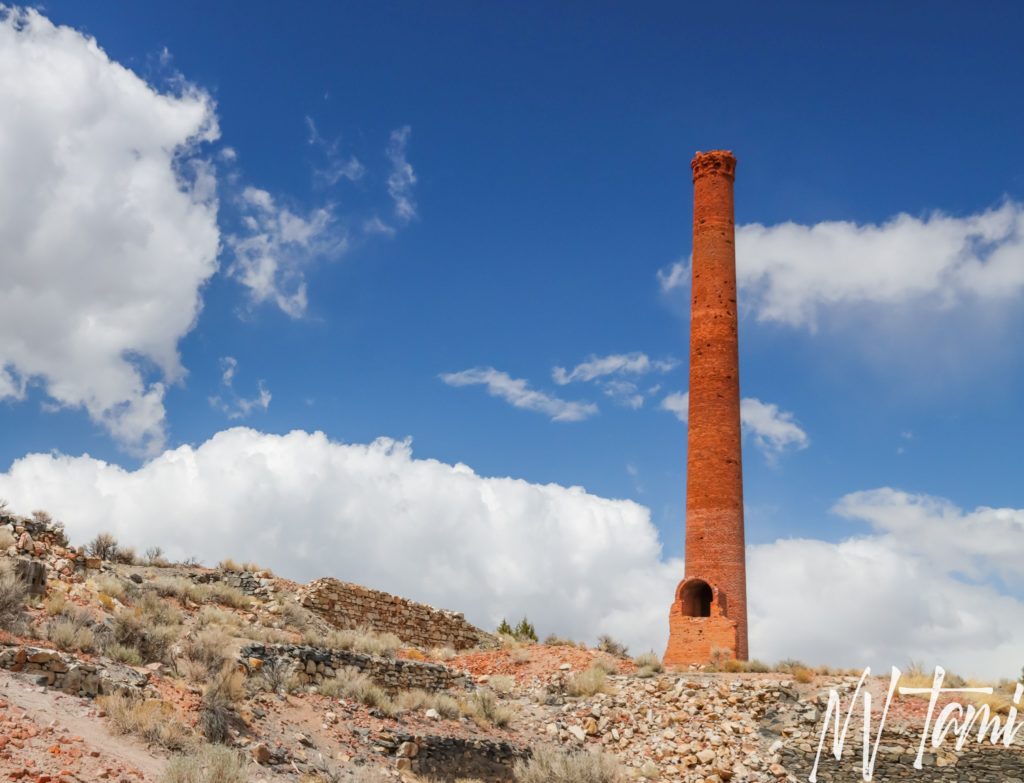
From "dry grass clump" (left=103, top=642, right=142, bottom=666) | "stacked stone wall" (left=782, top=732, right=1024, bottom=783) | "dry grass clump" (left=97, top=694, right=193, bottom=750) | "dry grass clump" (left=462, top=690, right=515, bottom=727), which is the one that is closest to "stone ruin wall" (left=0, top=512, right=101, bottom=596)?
"dry grass clump" (left=103, top=642, right=142, bottom=666)

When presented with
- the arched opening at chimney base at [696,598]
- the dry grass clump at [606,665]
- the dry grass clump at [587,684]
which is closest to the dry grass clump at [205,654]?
the dry grass clump at [587,684]

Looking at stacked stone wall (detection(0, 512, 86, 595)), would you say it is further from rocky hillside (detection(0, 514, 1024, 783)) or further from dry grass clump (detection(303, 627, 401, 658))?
dry grass clump (detection(303, 627, 401, 658))

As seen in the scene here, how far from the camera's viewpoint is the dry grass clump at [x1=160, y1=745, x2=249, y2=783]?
1066 cm

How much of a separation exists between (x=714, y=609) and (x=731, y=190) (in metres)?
15.5

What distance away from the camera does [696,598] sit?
30.9 m

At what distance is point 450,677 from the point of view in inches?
801

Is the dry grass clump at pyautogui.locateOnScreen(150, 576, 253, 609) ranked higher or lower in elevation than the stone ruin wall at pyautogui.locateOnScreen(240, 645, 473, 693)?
higher

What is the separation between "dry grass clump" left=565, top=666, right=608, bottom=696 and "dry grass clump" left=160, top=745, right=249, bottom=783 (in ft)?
40.3

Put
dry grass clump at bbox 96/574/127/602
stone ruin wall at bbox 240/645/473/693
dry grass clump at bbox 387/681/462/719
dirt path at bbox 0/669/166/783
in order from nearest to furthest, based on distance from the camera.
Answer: dirt path at bbox 0/669/166/783
stone ruin wall at bbox 240/645/473/693
dry grass clump at bbox 387/681/462/719
dry grass clump at bbox 96/574/127/602

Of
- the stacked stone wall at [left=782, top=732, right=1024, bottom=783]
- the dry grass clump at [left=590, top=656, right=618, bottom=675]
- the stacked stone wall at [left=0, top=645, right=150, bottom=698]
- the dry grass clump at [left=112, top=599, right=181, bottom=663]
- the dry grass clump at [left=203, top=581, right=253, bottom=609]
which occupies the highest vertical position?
the dry grass clump at [left=203, top=581, right=253, bottom=609]

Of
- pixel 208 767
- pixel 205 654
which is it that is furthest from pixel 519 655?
pixel 208 767

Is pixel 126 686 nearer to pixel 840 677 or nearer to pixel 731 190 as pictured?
pixel 840 677

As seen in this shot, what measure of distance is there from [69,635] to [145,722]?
9.53ft

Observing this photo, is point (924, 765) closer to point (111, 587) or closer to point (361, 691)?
point (361, 691)
